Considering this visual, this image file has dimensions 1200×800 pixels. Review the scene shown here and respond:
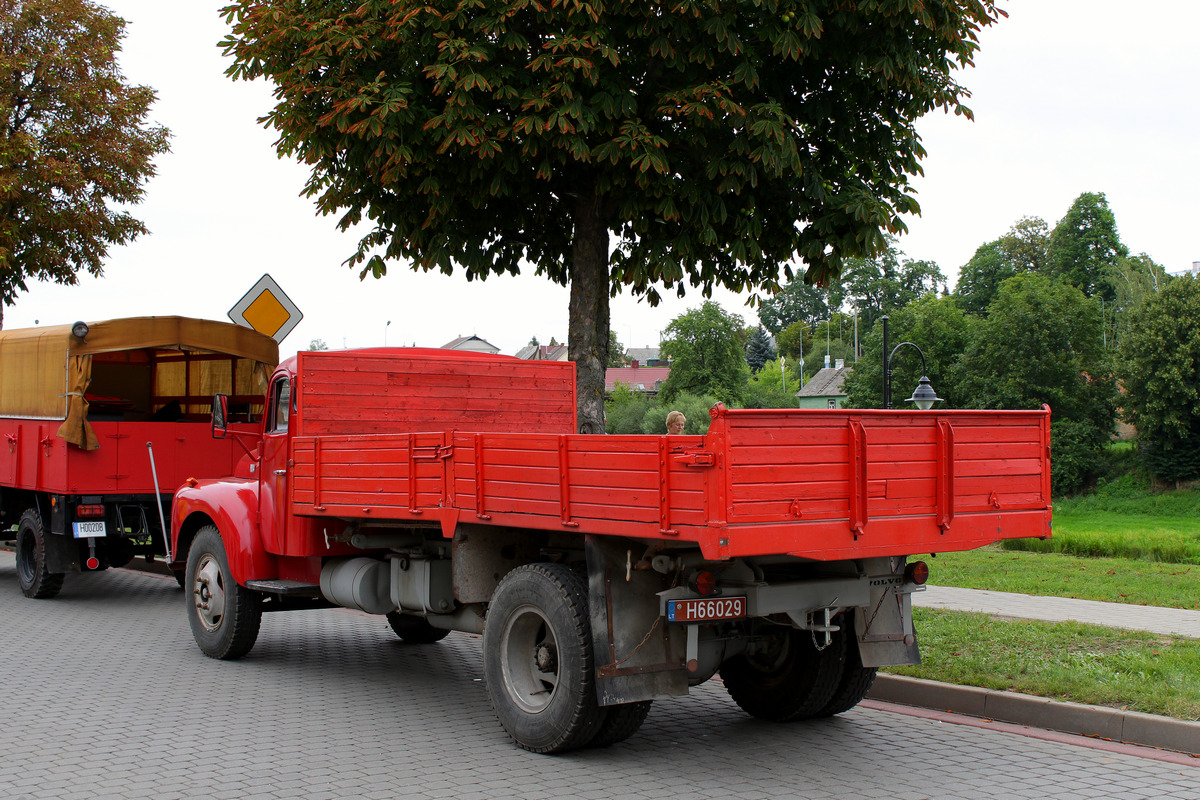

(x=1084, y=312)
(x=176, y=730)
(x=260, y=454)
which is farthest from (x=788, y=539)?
(x=1084, y=312)

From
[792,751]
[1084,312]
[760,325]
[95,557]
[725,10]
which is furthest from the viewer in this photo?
[760,325]

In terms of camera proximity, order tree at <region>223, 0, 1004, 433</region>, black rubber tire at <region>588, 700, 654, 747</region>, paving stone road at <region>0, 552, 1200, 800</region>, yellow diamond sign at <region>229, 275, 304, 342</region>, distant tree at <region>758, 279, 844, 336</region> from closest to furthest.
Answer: paving stone road at <region>0, 552, 1200, 800</region>
black rubber tire at <region>588, 700, 654, 747</region>
tree at <region>223, 0, 1004, 433</region>
yellow diamond sign at <region>229, 275, 304, 342</region>
distant tree at <region>758, 279, 844, 336</region>

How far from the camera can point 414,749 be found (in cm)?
657

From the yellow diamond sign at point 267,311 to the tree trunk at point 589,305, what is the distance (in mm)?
3526

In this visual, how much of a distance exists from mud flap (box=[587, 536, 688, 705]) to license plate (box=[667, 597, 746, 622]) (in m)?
0.31

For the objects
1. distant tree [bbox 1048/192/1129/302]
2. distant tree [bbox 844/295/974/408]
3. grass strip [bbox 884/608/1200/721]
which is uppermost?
distant tree [bbox 1048/192/1129/302]

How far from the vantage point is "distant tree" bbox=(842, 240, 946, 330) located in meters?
128

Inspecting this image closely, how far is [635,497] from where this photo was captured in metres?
5.58

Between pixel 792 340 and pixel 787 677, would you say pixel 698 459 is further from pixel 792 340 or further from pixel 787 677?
pixel 792 340

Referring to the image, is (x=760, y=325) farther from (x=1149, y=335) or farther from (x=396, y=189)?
(x=396, y=189)

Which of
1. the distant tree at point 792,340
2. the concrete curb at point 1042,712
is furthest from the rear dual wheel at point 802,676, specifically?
the distant tree at point 792,340

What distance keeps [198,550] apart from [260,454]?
1.15m

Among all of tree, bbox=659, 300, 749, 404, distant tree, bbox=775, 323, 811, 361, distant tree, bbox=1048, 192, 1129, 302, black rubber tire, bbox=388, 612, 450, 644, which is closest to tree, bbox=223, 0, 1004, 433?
black rubber tire, bbox=388, 612, 450, 644

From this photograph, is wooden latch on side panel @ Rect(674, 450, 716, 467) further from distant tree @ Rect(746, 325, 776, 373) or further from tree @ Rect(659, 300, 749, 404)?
distant tree @ Rect(746, 325, 776, 373)
